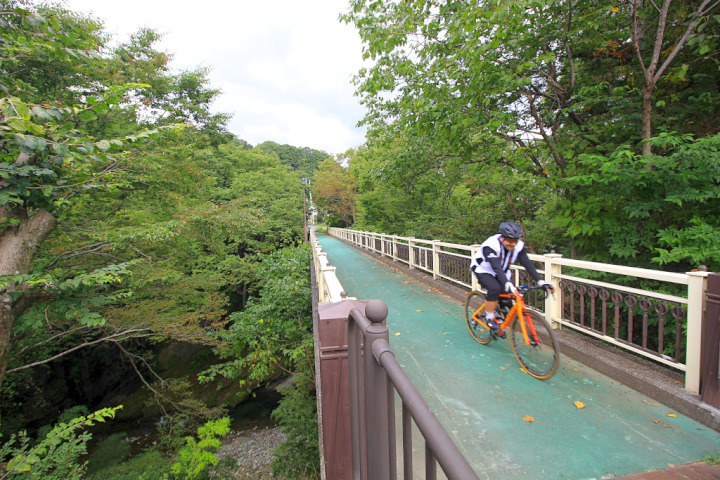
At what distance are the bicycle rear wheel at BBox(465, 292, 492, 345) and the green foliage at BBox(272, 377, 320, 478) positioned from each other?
4284 millimetres

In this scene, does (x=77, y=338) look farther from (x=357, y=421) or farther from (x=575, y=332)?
(x=575, y=332)

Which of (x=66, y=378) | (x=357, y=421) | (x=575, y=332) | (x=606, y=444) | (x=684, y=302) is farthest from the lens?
(x=66, y=378)

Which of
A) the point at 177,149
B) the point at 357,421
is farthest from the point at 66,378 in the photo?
the point at 357,421

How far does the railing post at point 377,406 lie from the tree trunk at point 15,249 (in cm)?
521

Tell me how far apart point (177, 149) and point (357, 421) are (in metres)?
10.4

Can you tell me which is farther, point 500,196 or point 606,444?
point 500,196

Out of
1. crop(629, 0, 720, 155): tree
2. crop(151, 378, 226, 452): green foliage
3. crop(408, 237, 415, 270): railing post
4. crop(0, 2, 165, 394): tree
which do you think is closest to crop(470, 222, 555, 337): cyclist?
crop(629, 0, 720, 155): tree

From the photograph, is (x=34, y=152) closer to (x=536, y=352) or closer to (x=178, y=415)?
(x=536, y=352)

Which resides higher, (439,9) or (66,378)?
(439,9)

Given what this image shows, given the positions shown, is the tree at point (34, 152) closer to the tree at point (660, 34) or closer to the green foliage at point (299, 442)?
the green foliage at point (299, 442)

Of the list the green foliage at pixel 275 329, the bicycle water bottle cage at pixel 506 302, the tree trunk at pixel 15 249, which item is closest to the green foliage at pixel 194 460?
the green foliage at pixel 275 329

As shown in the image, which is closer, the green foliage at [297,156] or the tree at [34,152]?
the tree at [34,152]

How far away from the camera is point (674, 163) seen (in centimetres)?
402

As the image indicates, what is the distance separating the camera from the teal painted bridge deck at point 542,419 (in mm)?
2307
